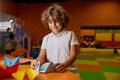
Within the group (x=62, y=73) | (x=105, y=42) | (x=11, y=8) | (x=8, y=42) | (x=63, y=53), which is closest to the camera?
(x=62, y=73)

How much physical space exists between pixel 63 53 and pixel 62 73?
480 millimetres

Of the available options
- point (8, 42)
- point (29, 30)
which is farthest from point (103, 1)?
point (8, 42)

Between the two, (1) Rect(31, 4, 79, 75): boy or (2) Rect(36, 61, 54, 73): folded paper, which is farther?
(1) Rect(31, 4, 79, 75): boy

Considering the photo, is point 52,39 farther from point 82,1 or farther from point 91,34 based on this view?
point 91,34

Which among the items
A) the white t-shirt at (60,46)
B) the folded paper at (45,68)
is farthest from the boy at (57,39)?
the folded paper at (45,68)

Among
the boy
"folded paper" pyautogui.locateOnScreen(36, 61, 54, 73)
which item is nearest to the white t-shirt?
the boy

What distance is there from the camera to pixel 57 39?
4.63 ft

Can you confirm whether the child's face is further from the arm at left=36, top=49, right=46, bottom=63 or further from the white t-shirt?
the arm at left=36, top=49, right=46, bottom=63

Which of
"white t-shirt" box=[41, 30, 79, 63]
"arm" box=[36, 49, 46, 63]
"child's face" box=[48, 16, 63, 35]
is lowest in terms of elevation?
"arm" box=[36, 49, 46, 63]

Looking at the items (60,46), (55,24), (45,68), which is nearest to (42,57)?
(60,46)

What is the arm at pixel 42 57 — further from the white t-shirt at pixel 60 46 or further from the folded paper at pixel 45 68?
the folded paper at pixel 45 68

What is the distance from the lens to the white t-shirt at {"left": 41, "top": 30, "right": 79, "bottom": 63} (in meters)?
1.38

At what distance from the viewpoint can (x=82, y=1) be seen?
7.62 metres

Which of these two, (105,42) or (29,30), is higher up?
(29,30)
